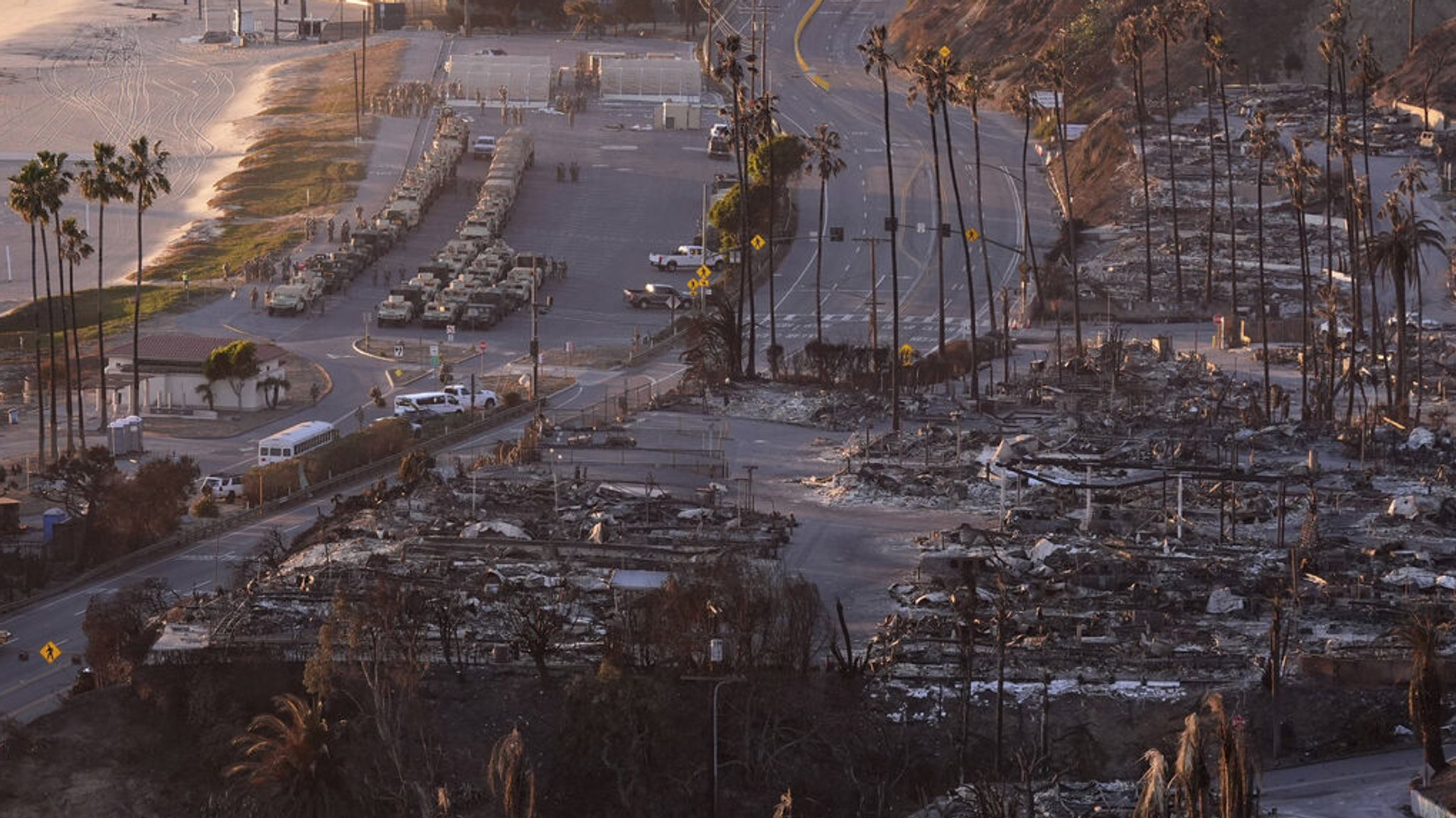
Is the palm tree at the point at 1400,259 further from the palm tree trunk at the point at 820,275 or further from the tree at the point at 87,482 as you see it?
the tree at the point at 87,482

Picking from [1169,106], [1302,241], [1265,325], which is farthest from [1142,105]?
[1265,325]

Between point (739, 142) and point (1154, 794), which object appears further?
point (739, 142)

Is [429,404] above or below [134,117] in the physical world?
below

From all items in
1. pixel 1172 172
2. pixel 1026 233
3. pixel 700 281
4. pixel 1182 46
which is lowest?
pixel 700 281

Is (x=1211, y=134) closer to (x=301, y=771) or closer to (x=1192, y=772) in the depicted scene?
(x=301, y=771)

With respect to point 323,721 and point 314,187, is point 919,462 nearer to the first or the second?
point 323,721

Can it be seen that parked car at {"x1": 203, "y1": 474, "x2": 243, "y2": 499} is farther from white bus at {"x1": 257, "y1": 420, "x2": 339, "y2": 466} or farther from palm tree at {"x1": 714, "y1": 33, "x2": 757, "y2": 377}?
palm tree at {"x1": 714, "y1": 33, "x2": 757, "y2": 377}

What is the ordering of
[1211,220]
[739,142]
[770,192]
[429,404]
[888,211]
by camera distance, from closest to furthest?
1. [429,404]
2. [739,142]
3. [1211,220]
4. [770,192]
5. [888,211]
